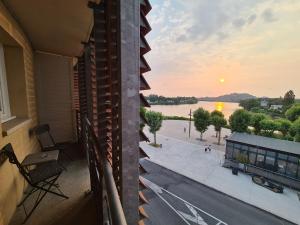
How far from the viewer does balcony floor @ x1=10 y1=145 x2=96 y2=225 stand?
68.1 inches

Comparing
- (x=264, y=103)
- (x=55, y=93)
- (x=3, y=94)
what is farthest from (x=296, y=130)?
(x=264, y=103)

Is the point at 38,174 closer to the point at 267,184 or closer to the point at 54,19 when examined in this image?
the point at 54,19

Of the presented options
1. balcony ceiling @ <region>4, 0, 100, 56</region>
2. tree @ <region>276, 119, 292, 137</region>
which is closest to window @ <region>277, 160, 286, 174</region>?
tree @ <region>276, 119, 292, 137</region>

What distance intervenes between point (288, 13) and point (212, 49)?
10245mm

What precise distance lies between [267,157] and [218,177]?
118 inches

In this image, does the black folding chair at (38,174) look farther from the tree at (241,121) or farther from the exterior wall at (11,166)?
the tree at (241,121)

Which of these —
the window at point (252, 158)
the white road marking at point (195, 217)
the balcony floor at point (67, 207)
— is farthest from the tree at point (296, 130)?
the balcony floor at point (67, 207)

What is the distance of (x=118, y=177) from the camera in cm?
129

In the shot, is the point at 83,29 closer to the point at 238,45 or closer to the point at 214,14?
the point at 214,14

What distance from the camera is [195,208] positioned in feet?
21.9

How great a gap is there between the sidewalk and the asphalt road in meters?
0.48

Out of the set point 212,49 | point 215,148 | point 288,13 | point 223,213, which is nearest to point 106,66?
point 223,213

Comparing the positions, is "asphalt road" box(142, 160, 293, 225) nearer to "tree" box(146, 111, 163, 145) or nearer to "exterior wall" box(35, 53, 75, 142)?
"exterior wall" box(35, 53, 75, 142)

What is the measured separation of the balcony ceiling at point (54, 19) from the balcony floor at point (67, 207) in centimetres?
215
